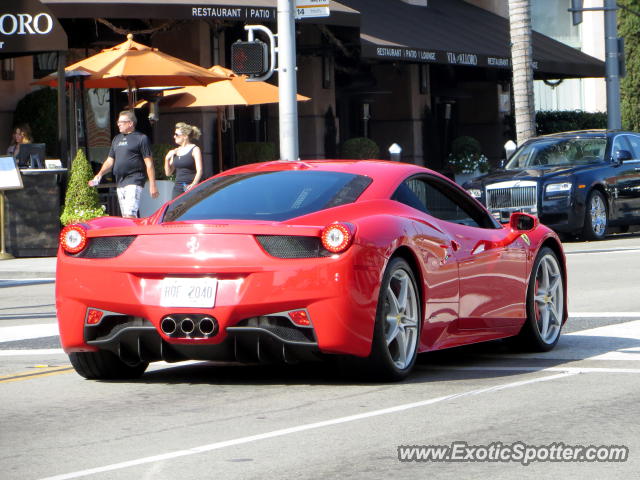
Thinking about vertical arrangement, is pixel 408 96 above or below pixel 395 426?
above

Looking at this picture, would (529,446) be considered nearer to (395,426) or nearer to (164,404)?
(395,426)

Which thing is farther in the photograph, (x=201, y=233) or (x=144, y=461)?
(x=201, y=233)

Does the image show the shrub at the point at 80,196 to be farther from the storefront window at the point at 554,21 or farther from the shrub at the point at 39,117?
the storefront window at the point at 554,21

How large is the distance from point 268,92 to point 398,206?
16165 mm

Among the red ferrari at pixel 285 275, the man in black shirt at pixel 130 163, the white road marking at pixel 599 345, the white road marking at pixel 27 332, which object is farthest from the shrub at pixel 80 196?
the red ferrari at pixel 285 275

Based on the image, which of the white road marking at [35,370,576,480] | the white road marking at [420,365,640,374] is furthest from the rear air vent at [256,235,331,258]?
the white road marking at [420,365,640,374]

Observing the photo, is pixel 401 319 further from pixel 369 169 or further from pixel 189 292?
pixel 189 292

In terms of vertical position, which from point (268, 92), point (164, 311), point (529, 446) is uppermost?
point (268, 92)

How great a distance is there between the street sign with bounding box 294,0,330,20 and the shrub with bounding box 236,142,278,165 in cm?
1083

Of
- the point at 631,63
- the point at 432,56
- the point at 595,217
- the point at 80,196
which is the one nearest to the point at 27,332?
the point at 80,196

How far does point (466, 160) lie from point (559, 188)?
13001mm

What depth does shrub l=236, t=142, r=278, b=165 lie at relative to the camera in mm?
29047

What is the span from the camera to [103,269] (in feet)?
27.1

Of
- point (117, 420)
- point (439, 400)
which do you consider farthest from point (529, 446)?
point (117, 420)
